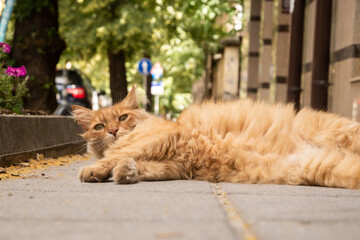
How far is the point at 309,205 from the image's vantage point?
8.43 feet

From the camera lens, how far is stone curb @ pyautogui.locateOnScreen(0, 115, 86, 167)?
4832mm

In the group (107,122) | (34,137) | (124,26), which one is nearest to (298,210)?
(107,122)

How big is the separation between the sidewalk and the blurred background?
1.98 meters

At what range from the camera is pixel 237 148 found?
3734mm

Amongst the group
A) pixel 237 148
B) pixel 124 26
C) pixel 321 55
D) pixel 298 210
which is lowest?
pixel 298 210

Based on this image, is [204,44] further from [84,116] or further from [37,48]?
[84,116]

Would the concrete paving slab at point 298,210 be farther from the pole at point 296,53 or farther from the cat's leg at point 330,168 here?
the pole at point 296,53

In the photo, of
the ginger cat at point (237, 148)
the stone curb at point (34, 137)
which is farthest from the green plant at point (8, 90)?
the ginger cat at point (237, 148)

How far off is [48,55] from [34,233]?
26.4 ft

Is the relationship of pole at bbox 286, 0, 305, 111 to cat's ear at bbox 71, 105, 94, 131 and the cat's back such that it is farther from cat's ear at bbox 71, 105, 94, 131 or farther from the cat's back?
cat's ear at bbox 71, 105, 94, 131

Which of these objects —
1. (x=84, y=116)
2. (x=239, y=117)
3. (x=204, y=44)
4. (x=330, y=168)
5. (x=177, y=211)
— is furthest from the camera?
(x=204, y=44)

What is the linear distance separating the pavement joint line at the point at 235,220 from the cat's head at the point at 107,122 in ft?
4.83

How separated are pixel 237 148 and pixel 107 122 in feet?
4.24

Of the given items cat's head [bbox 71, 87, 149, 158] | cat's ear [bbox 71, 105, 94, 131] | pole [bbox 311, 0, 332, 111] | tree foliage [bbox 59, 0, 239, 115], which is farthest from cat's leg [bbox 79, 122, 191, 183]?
tree foliage [bbox 59, 0, 239, 115]
